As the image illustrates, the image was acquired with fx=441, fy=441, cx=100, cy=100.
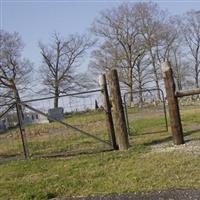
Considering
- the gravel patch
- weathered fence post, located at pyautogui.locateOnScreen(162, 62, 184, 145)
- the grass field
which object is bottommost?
the grass field

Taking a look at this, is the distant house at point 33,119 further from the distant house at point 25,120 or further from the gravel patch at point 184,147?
the gravel patch at point 184,147

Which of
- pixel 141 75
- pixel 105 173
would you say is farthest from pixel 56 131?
pixel 141 75

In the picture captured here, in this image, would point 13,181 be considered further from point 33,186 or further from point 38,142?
point 38,142

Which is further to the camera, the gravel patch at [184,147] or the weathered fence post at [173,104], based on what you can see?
the weathered fence post at [173,104]

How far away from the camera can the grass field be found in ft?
22.0

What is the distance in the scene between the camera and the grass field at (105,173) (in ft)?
22.0

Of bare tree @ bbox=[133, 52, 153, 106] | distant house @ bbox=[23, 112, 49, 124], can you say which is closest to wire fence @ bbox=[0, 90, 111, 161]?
distant house @ bbox=[23, 112, 49, 124]

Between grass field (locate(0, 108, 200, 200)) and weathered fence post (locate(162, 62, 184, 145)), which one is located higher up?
weathered fence post (locate(162, 62, 184, 145))

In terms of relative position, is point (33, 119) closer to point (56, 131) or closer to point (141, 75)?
point (56, 131)

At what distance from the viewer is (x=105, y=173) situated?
777cm

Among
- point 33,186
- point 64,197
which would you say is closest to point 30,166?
point 33,186

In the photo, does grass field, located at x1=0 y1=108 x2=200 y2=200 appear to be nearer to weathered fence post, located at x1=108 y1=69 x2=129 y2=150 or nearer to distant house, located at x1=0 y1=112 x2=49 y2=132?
weathered fence post, located at x1=108 y1=69 x2=129 y2=150

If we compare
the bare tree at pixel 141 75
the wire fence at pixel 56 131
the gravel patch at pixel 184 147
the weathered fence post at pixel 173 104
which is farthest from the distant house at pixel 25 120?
the bare tree at pixel 141 75

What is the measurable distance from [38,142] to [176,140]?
5.05 metres
